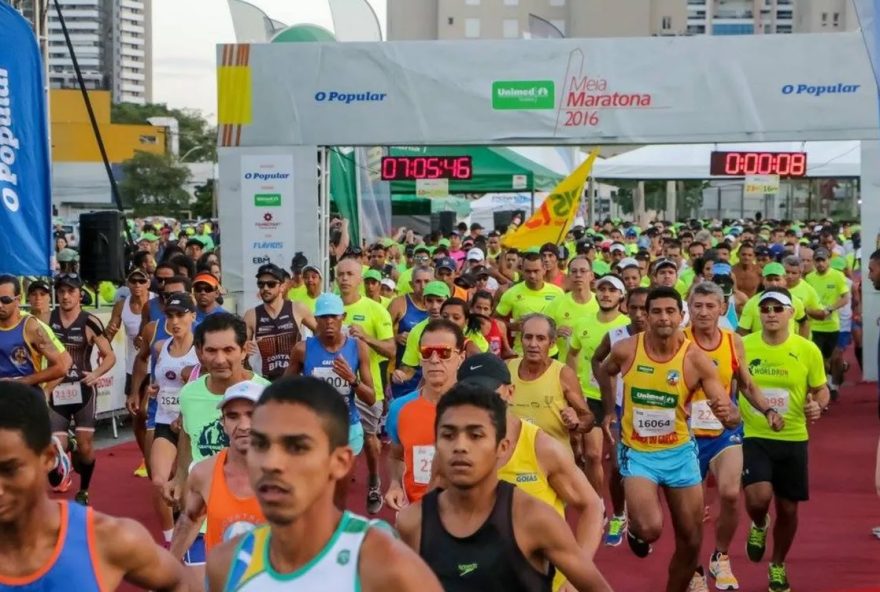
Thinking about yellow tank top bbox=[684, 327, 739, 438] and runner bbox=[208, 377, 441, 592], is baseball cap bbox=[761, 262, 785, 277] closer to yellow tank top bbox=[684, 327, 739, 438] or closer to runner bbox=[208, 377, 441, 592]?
yellow tank top bbox=[684, 327, 739, 438]

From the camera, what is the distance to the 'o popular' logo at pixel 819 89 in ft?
55.7

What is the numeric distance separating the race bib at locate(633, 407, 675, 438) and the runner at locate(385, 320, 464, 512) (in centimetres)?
129

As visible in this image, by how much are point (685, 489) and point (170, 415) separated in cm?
318

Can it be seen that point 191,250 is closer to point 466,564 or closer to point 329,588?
point 466,564

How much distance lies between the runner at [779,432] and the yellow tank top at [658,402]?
3.43ft

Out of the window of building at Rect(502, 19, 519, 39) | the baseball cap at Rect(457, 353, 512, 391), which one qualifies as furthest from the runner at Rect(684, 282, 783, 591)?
the window of building at Rect(502, 19, 519, 39)

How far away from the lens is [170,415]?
9.14 meters

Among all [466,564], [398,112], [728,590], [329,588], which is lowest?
[728,590]

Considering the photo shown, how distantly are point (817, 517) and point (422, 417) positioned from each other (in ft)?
16.8

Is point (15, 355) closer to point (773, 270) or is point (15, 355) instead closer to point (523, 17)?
point (773, 270)

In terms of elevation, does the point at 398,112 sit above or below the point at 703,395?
above

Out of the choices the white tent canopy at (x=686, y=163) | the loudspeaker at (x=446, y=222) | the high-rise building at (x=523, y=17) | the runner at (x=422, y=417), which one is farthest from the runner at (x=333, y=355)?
the high-rise building at (x=523, y=17)

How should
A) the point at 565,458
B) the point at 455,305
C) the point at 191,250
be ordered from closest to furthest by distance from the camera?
the point at 565,458 → the point at 455,305 → the point at 191,250

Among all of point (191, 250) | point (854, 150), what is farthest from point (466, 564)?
point (854, 150)
